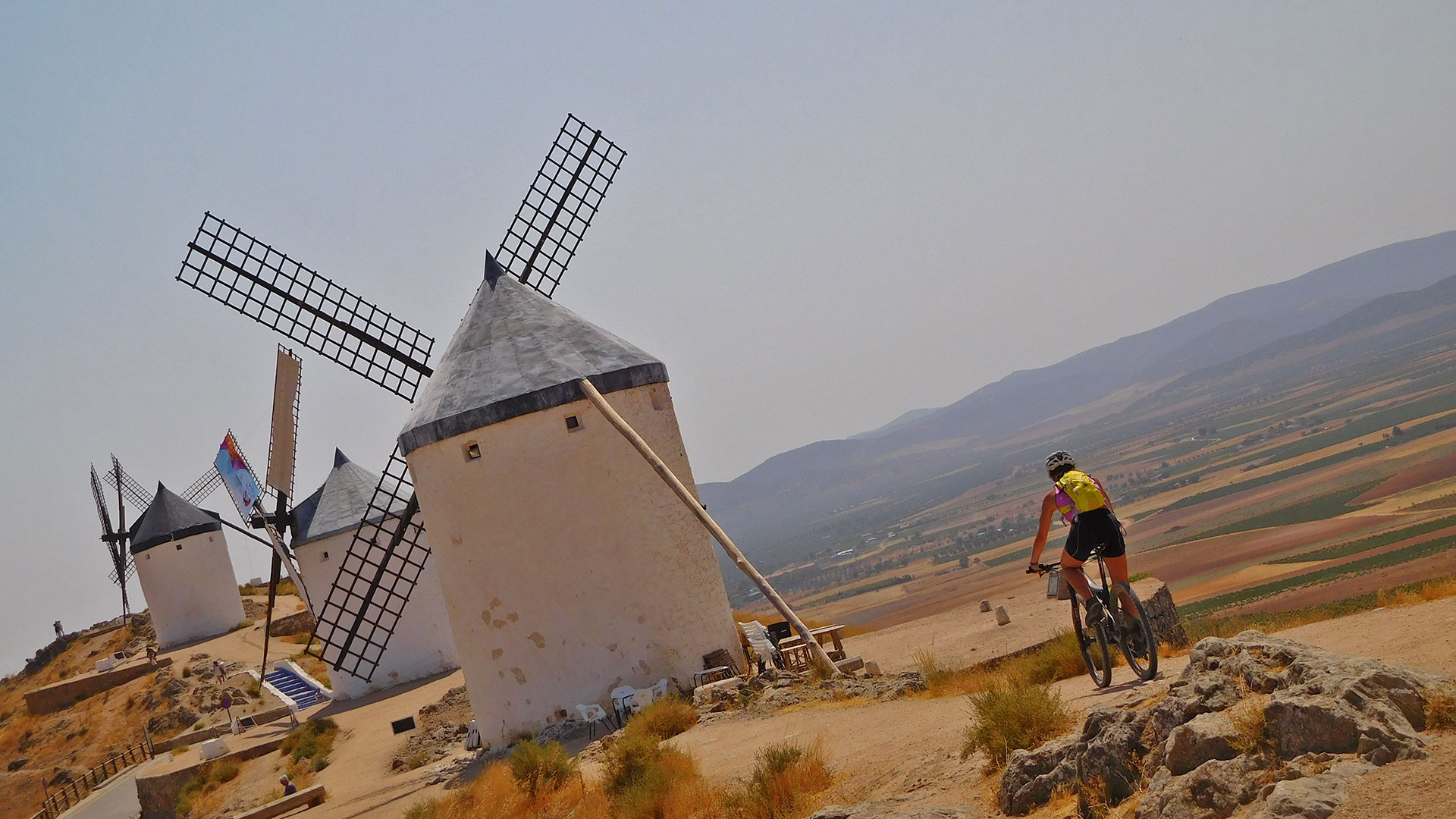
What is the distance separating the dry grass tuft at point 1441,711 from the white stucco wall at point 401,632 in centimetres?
2205

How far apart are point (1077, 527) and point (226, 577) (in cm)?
3561

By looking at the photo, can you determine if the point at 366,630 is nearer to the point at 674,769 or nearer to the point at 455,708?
the point at 455,708

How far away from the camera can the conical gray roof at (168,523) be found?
3631 centimetres

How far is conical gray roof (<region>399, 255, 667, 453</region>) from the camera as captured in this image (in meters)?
13.2

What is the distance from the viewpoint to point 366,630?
2477 cm

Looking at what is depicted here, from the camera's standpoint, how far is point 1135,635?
6656 mm

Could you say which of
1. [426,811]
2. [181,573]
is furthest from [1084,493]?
[181,573]

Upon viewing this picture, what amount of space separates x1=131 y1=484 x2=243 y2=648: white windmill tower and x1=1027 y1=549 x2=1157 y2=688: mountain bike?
34268 millimetres

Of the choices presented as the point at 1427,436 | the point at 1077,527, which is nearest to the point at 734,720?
the point at 1077,527

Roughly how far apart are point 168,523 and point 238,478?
14016 millimetres

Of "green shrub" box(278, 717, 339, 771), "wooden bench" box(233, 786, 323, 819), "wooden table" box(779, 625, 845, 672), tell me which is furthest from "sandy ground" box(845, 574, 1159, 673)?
"green shrub" box(278, 717, 339, 771)

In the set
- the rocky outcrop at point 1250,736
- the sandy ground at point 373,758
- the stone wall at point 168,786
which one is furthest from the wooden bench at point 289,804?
the rocky outcrop at point 1250,736

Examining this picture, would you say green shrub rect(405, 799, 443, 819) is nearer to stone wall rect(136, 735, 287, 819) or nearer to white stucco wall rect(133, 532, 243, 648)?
stone wall rect(136, 735, 287, 819)

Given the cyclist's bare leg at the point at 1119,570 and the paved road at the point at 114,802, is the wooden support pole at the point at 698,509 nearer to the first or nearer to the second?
the cyclist's bare leg at the point at 1119,570
